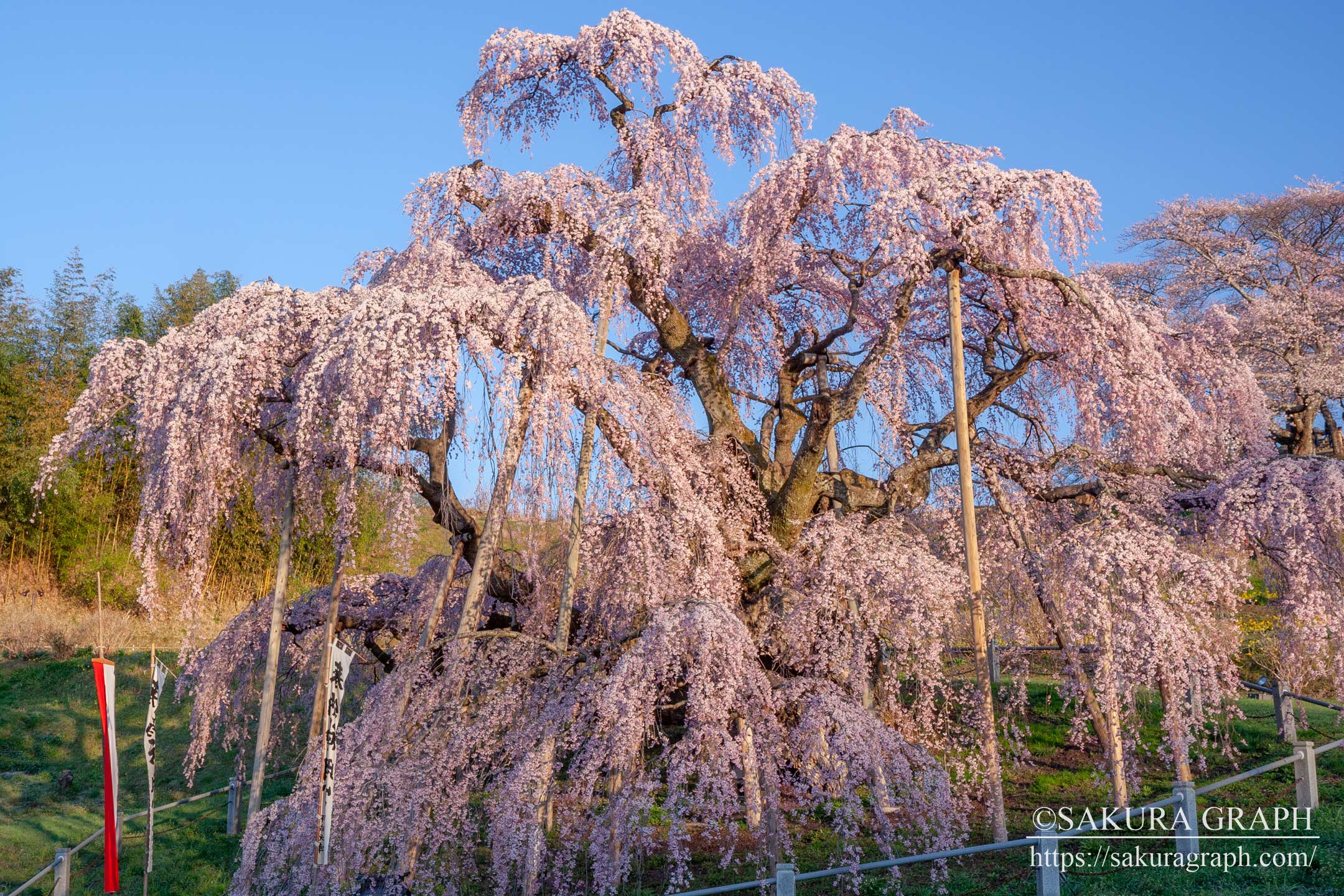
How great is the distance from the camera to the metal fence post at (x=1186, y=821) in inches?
253

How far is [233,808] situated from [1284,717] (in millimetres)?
11973

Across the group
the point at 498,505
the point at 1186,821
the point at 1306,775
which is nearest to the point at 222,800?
the point at 498,505

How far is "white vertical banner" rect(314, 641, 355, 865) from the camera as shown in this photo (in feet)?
21.5

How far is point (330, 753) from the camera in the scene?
6.62 m

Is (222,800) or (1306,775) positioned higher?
(1306,775)

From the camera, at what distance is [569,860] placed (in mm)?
7508

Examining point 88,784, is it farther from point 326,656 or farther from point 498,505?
point 498,505

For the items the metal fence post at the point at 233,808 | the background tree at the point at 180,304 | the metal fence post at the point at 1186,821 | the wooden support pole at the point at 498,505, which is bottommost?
the metal fence post at the point at 233,808

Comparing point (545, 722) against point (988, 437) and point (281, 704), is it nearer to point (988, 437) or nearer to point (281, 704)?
point (988, 437)

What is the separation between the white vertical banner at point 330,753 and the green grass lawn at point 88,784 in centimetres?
392

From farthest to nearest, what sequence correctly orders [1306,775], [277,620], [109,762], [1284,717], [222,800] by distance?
[222,800], [1284,717], [277,620], [1306,775], [109,762]

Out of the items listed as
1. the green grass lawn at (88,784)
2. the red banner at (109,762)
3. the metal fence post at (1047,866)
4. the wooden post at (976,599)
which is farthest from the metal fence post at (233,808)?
the metal fence post at (1047,866)

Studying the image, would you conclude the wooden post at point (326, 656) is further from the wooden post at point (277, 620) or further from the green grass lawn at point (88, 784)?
the green grass lawn at point (88, 784)

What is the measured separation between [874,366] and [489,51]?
18.2ft
